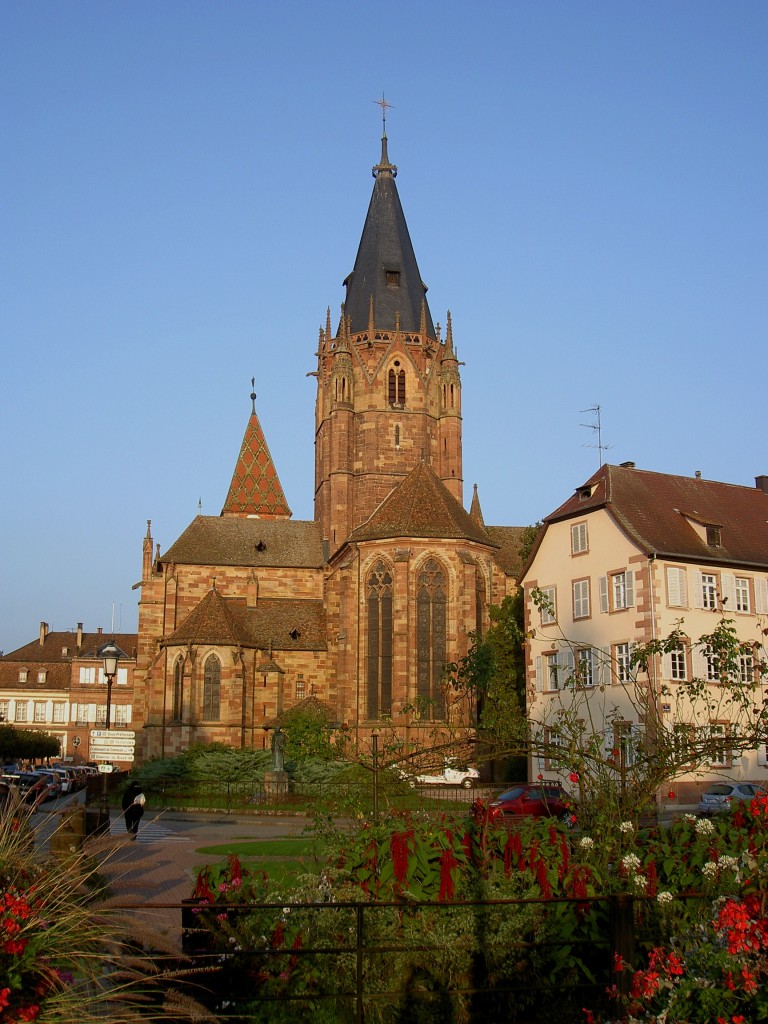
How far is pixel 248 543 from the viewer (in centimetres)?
6234

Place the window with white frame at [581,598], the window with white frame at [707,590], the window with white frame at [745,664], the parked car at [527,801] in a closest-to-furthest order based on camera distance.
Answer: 1. the window with white frame at [745,664]
2. the parked car at [527,801]
3. the window with white frame at [707,590]
4. the window with white frame at [581,598]

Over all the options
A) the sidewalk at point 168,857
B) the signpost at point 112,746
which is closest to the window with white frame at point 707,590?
the sidewalk at point 168,857

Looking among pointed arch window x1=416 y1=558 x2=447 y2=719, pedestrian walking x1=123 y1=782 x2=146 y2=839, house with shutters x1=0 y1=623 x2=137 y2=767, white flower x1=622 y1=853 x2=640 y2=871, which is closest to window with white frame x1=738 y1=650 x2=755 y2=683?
white flower x1=622 y1=853 x2=640 y2=871

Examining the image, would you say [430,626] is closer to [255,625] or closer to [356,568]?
[356,568]

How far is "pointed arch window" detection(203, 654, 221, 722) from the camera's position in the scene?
53469mm

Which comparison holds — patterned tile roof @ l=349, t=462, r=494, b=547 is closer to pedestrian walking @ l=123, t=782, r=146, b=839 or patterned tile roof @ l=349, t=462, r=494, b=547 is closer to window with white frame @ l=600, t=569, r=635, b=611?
window with white frame @ l=600, t=569, r=635, b=611

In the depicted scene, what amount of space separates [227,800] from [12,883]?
32.7m

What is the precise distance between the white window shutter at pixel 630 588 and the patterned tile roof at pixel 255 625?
23.1 m

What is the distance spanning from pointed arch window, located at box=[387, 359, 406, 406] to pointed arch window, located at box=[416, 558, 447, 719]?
1407 centimetres

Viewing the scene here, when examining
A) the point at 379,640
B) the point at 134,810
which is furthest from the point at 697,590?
the point at 134,810

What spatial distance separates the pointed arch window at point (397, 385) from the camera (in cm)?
6206

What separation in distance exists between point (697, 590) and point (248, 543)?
30.9 metres

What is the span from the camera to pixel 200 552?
200 feet

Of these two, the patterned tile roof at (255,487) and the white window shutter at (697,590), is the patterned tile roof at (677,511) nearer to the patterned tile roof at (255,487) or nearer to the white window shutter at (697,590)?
the white window shutter at (697,590)
